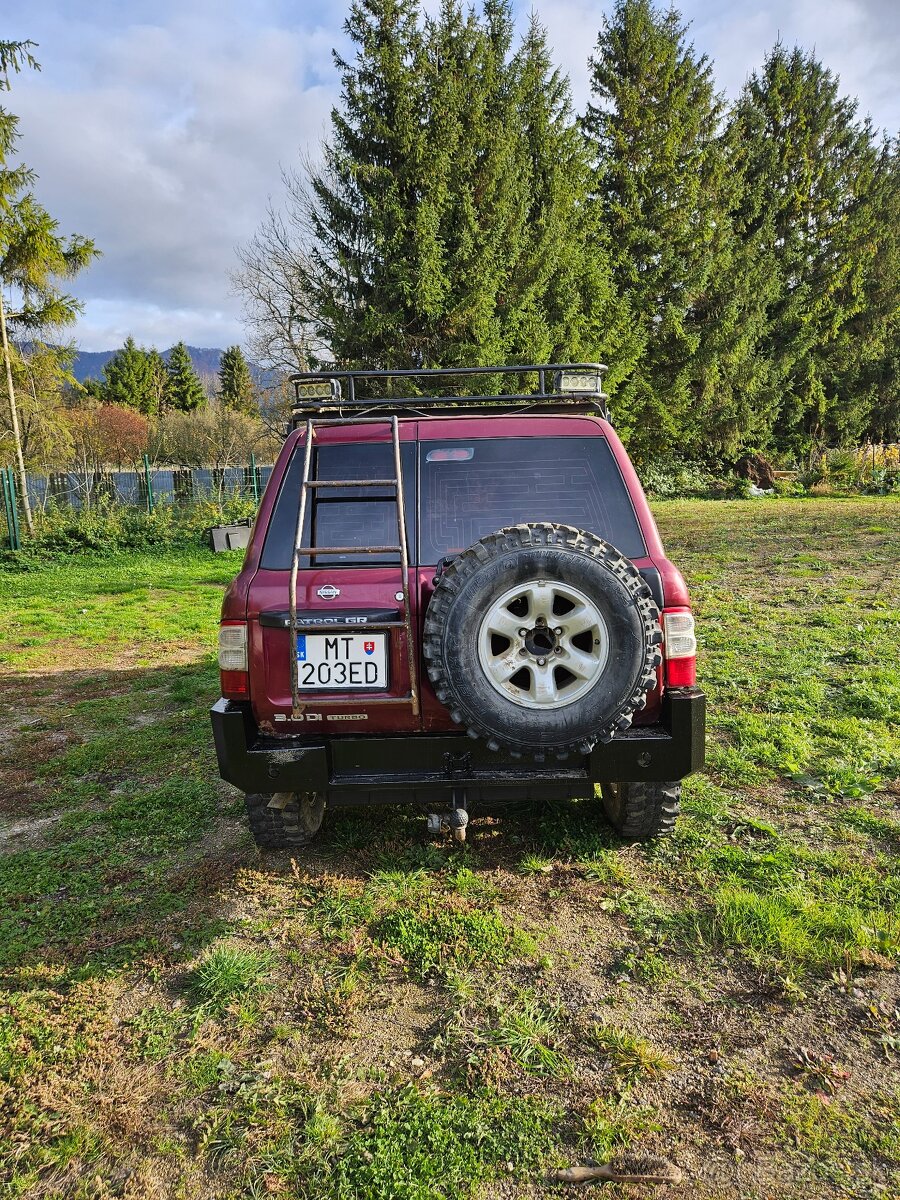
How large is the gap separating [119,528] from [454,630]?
45.9 ft

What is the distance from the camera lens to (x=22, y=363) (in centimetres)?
1491

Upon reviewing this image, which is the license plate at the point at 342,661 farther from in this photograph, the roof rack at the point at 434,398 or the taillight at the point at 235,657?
the roof rack at the point at 434,398

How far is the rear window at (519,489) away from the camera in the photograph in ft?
10.3

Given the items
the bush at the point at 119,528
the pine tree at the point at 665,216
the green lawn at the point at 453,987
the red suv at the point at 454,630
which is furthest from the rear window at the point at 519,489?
the pine tree at the point at 665,216

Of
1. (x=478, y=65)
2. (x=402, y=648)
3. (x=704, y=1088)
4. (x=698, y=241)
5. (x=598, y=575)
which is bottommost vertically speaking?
(x=704, y=1088)

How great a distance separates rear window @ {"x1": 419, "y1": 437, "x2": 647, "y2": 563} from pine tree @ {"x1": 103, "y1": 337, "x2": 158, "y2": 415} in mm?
56527

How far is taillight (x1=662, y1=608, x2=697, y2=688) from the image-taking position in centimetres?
294

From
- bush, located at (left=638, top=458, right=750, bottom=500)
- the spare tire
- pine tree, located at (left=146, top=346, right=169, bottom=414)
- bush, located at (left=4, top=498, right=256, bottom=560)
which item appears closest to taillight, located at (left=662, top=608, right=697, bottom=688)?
the spare tire

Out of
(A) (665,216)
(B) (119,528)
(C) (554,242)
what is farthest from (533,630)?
(A) (665,216)

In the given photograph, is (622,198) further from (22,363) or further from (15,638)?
(15,638)

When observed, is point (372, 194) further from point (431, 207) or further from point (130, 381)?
point (130, 381)

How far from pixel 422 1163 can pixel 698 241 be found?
25.3 m

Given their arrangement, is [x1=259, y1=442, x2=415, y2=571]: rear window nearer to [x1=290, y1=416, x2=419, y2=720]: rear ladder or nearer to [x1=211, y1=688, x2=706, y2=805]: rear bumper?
[x1=290, y1=416, x2=419, y2=720]: rear ladder

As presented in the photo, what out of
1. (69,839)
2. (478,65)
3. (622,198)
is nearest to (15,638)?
(69,839)
